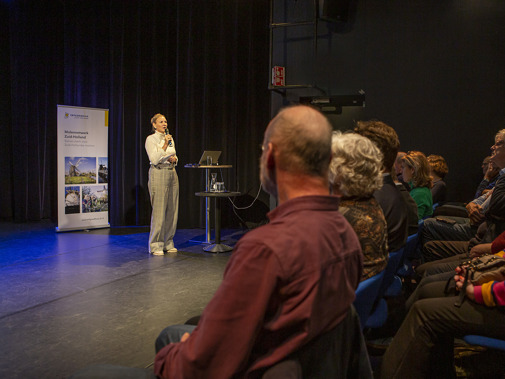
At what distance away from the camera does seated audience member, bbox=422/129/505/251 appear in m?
2.59

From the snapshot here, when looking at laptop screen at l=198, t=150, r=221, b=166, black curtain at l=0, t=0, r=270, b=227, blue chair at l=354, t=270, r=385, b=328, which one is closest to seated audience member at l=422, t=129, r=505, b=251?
blue chair at l=354, t=270, r=385, b=328

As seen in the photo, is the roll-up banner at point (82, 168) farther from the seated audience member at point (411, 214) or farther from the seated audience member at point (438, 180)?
the seated audience member at point (411, 214)

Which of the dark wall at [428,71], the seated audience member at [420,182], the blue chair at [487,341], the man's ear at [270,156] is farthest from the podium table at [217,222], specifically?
the man's ear at [270,156]

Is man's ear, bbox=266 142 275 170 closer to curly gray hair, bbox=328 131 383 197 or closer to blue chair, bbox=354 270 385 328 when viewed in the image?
blue chair, bbox=354 270 385 328

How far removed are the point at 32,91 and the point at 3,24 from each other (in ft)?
4.05

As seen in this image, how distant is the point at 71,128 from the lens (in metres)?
6.57

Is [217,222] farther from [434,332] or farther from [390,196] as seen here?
[434,332]

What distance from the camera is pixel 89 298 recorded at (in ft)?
11.3

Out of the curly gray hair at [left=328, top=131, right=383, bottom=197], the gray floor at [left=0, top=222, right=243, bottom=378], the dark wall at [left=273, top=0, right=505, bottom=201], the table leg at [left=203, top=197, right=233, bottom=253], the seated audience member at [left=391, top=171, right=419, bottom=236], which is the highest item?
the dark wall at [left=273, top=0, right=505, bottom=201]

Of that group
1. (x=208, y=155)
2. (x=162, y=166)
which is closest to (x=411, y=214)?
(x=162, y=166)

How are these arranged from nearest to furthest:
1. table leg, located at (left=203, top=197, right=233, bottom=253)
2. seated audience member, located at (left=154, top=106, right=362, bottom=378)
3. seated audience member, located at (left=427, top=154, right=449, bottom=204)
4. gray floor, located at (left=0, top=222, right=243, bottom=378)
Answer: seated audience member, located at (left=154, top=106, right=362, bottom=378)
gray floor, located at (left=0, top=222, right=243, bottom=378)
seated audience member, located at (left=427, top=154, right=449, bottom=204)
table leg, located at (left=203, top=197, right=233, bottom=253)

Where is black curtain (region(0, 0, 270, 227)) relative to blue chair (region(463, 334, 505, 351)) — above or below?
above

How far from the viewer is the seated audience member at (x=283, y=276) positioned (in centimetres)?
87

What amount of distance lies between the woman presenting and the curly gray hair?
3.52 metres
